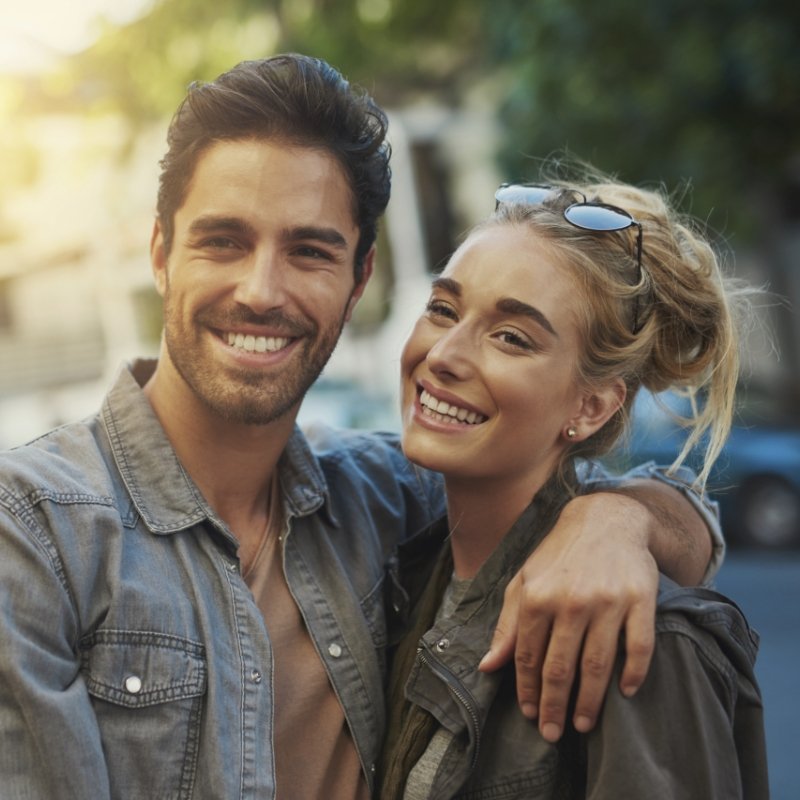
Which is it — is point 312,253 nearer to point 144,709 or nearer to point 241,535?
point 241,535

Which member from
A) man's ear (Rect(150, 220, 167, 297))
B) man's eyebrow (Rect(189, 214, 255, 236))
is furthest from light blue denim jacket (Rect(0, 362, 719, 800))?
man's eyebrow (Rect(189, 214, 255, 236))

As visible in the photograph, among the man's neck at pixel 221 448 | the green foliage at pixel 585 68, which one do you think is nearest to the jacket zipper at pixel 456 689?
the man's neck at pixel 221 448

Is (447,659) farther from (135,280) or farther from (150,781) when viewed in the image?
(135,280)

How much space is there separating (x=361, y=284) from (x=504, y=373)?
604 mm

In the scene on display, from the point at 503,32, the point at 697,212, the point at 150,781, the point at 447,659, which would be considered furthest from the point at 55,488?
the point at 503,32

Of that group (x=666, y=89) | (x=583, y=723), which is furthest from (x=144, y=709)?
(x=666, y=89)

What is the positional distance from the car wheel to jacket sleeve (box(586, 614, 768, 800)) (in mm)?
8287

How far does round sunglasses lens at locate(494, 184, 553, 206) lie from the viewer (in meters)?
2.90

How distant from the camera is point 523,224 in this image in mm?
2830

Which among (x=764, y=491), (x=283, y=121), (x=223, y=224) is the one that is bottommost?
(x=764, y=491)

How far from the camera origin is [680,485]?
9.80ft

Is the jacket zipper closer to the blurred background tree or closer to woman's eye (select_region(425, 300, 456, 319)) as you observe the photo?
woman's eye (select_region(425, 300, 456, 319))

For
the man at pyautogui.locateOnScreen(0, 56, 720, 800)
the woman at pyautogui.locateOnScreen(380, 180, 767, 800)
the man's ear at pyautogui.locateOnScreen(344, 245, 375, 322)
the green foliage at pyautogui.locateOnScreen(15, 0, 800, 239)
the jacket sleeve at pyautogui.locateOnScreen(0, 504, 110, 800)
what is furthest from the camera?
the green foliage at pyautogui.locateOnScreen(15, 0, 800, 239)

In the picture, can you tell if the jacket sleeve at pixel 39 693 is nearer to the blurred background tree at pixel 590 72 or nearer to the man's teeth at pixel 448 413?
the man's teeth at pixel 448 413
